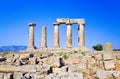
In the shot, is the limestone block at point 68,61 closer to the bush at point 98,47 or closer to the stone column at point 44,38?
the stone column at point 44,38

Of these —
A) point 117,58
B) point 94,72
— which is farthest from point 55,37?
point 94,72

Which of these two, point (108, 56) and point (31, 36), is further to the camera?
point (31, 36)

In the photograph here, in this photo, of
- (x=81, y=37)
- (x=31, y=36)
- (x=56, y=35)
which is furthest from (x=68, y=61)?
(x=31, y=36)

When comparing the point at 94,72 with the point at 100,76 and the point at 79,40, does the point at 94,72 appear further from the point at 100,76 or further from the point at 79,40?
Answer: the point at 79,40

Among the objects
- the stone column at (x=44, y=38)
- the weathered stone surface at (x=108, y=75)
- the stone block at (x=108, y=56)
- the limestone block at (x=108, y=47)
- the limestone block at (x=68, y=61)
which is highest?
the stone column at (x=44, y=38)

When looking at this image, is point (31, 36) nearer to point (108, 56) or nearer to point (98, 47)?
point (98, 47)

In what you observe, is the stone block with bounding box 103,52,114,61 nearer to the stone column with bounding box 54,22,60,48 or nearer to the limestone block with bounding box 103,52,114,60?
the limestone block with bounding box 103,52,114,60

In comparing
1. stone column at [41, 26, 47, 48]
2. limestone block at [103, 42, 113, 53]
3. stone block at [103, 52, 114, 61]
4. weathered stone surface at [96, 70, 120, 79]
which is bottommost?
weathered stone surface at [96, 70, 120, 79]

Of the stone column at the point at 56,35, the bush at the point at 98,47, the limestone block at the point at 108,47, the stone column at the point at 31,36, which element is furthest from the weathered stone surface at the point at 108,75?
the bush at the point at 98,47

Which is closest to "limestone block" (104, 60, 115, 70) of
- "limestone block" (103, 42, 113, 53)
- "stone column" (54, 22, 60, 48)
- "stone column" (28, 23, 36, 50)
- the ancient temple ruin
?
"limestone block" (103, 42, 113, 53)

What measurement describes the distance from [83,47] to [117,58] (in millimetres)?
23897

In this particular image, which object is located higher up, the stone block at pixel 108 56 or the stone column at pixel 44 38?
the stone column at pixel 44 38

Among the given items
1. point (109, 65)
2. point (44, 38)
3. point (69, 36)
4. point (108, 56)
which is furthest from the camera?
point (44, 38)

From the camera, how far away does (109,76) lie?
60.4 ft
